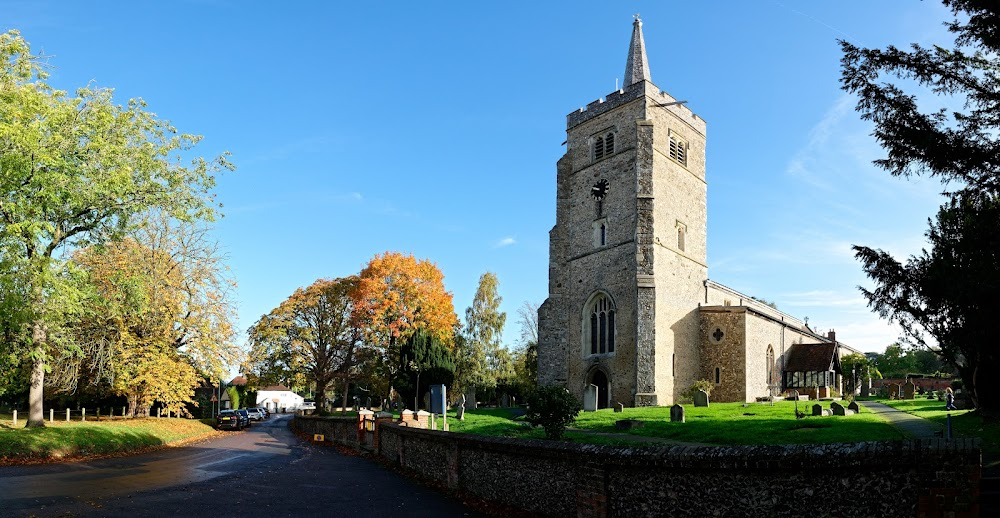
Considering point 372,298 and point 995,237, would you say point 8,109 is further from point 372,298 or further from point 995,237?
point 372,298

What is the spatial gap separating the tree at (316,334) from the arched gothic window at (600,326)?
1571 centimetres

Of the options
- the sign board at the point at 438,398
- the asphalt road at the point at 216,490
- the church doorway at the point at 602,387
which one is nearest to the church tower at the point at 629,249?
the church doorway at the point at 602,387

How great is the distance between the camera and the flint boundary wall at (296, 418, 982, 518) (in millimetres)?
5469

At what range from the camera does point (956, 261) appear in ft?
34.7

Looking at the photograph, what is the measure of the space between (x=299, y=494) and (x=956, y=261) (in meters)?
12.0

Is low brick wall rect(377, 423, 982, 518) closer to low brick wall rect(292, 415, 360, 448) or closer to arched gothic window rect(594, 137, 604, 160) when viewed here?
low brick wall rect(292, 415, 360, 448)

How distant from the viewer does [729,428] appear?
19375 millimetres

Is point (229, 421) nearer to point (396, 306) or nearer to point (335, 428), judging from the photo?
point (396, 306)

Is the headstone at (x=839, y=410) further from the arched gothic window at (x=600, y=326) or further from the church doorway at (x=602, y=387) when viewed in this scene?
the arched gothic window at (x=600, y=326)

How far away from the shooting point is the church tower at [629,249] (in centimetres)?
3347

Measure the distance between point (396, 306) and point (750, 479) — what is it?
Answer: 36585 millimetres

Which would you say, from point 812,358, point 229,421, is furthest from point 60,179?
point 812,358

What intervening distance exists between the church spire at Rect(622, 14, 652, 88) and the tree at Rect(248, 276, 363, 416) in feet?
72.6

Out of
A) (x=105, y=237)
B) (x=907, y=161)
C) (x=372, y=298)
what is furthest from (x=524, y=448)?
(x=372, y=298)
